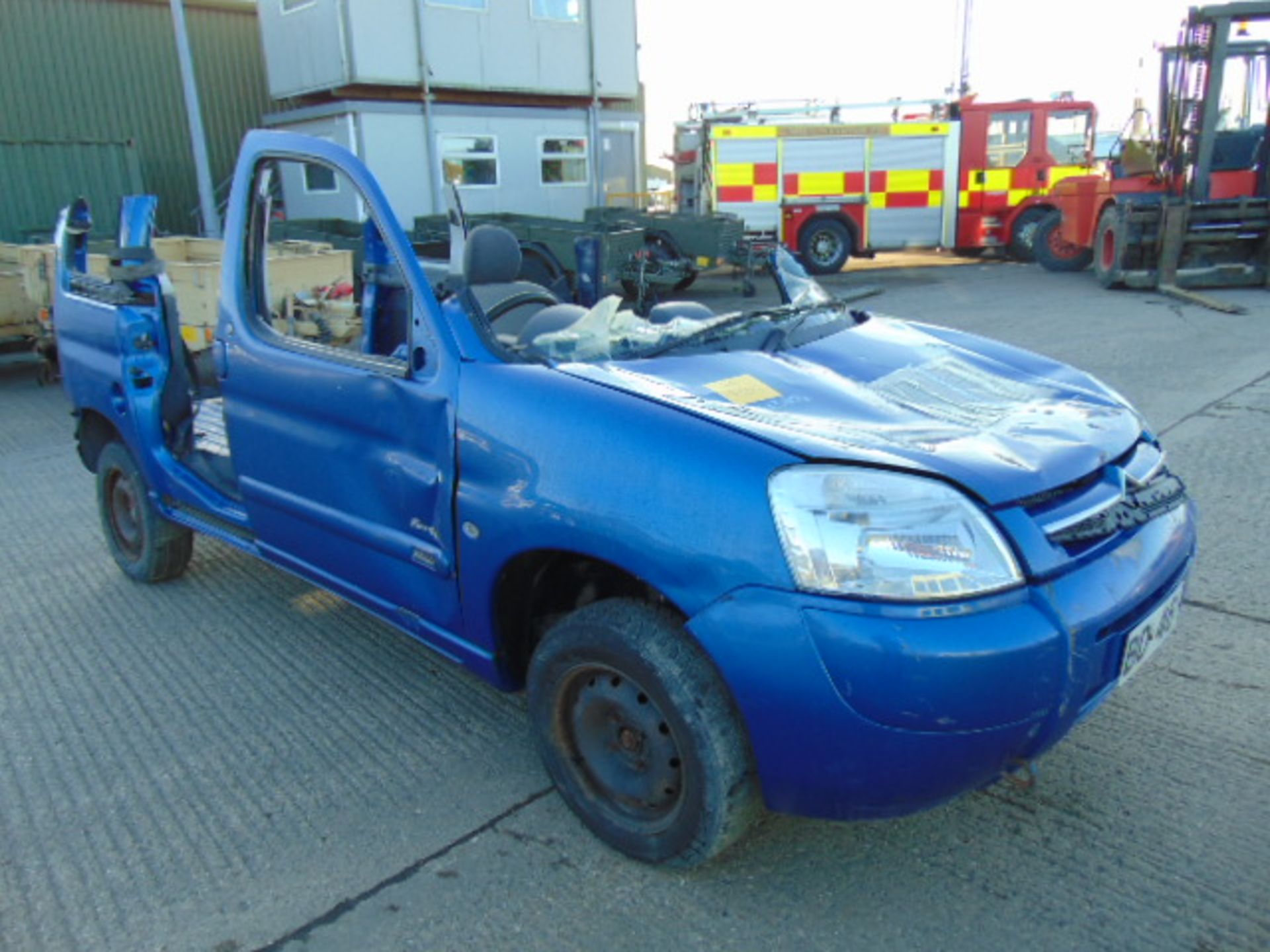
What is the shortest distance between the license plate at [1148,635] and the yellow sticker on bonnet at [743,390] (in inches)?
36.3

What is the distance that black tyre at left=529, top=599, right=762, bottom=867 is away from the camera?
6.38 ft

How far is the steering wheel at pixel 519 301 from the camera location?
291 cm

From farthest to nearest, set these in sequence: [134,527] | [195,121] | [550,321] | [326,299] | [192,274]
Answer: [195,121]
[192,274]
[326,299]
[134,527]
[550,321]

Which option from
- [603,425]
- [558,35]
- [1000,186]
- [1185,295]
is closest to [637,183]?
[558,35]

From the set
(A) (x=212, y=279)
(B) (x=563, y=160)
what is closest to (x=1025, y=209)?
(B) (x=563, y=160)

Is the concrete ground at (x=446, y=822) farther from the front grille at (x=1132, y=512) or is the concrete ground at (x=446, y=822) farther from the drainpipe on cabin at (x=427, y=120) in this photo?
the drainpipe on cabin at (x=427, y=120)

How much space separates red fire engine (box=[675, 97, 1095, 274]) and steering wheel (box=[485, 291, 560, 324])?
44.3 ft

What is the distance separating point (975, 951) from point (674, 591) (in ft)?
3.09

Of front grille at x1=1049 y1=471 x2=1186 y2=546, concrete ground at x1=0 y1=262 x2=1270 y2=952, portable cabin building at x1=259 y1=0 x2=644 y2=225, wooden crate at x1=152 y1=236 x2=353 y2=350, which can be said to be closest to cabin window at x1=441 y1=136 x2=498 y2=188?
portable cabin building at x1=259 y1=0 x2=644 y2=225

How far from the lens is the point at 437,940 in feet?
6.63

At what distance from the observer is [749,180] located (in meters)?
16.1

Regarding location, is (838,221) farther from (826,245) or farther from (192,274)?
(192,274)

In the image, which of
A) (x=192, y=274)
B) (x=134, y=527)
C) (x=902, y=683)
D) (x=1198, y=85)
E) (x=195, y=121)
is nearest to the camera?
(x=902, y=683)

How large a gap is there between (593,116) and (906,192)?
5457 mm
